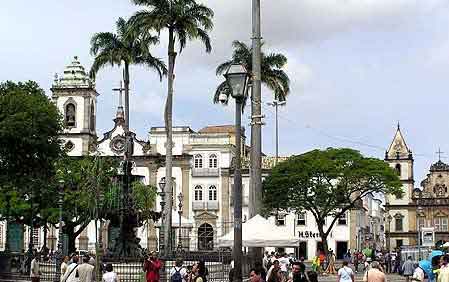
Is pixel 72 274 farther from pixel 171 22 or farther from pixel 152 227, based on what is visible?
pixel 152 227

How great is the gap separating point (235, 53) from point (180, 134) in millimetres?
33654

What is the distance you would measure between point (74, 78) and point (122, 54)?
32147 millimetres

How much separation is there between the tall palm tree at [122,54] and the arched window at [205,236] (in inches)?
1183

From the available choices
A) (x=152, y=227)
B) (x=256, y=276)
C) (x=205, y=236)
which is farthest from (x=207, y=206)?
(x=256, y=276)

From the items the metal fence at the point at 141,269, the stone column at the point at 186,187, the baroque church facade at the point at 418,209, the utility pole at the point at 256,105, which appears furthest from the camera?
the baroque church facade at the point at 418,209

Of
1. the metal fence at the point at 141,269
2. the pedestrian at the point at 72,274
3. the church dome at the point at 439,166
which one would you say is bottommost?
the metal fence at the point at 141,269

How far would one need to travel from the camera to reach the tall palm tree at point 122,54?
1944 inches

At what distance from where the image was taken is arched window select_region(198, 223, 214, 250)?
7825cm

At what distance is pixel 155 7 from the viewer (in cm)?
4578

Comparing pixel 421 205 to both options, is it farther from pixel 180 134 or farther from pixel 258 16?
pixel 258 16

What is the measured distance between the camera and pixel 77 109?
80.2 metres

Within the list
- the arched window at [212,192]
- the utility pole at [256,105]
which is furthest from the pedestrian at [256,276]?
the arched window at [212,192]

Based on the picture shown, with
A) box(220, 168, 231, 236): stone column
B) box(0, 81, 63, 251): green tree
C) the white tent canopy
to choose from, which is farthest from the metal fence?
box(220, 168, 231, 236): stone column

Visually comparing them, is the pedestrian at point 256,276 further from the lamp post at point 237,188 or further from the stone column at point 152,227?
the stone column at point 152,227
